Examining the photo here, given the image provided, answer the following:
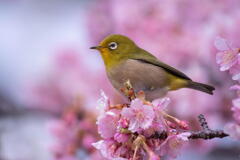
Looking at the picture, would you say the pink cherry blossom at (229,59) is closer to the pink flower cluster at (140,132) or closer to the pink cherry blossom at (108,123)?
the pink flower cluster at (140,132)

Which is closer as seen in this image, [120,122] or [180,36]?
[120,122]

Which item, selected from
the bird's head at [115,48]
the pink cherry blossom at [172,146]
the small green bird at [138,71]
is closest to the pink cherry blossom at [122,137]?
the pink cherry blossom at [172,146]

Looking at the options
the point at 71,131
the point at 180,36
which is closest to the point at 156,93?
the point at 71,131

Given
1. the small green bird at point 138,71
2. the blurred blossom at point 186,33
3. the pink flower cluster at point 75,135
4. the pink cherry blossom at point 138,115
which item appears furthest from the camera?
the blurred blossom at point 186,33

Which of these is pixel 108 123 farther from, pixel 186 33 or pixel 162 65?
pixel 186 33

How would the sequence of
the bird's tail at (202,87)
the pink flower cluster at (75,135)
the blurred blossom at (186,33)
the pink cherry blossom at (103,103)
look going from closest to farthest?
1. the pink cherry blossom at (103,103)
2. the bird's tail at (202,87)
3. the pink flower cluster at (75,135)
4. the blurred blossom at (186,33)

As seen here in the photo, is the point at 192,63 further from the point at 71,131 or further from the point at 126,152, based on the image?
the point at 126,152

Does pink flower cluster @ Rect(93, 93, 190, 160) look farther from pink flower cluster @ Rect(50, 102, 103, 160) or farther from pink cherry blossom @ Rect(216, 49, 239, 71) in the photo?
pink flower cluster @ Rect(50, 102, 103, 160)
